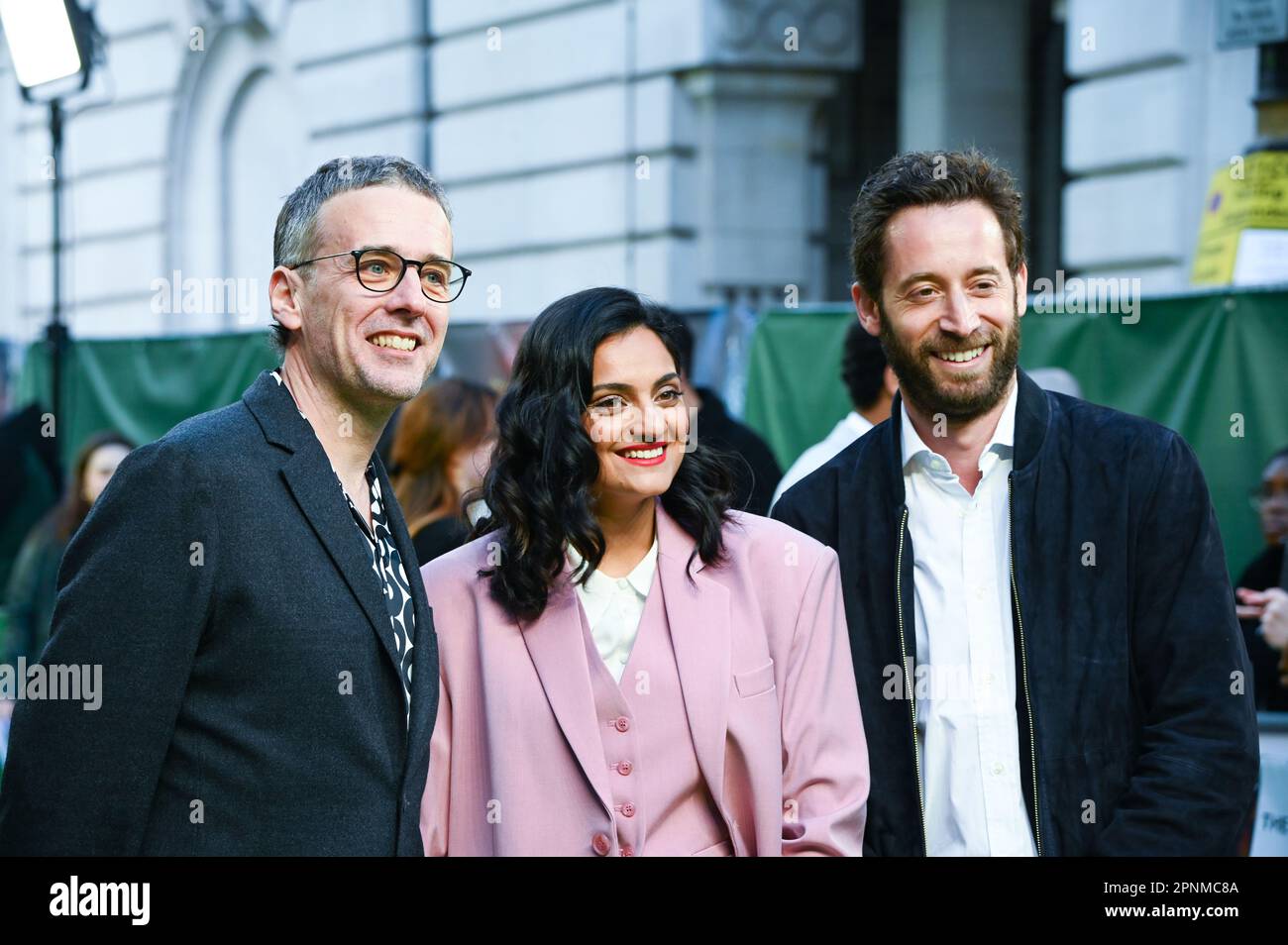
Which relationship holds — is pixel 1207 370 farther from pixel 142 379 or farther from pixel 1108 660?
pixel 142 379

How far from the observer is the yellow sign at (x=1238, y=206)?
283 inches

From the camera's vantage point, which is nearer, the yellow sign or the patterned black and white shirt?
the patterned black and white shirt

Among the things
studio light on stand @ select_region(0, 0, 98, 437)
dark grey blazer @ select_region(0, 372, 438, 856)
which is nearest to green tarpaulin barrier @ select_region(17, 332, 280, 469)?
studio light on stand @ select_region(0, 0, 98, 437)

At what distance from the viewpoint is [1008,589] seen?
11.5 ft

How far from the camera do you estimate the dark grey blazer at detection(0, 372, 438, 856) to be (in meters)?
2.76

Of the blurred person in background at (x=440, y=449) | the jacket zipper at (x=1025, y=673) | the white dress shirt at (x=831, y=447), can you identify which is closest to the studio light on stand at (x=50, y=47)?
the blurred person in background at (x=440, y=449)

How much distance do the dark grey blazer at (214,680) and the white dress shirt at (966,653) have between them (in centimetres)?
114

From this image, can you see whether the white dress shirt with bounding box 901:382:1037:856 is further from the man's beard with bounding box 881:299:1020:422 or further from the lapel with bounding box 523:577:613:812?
the lapel with bounding box 523:577:613:812

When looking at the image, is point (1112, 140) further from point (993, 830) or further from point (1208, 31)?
point (993, 830)

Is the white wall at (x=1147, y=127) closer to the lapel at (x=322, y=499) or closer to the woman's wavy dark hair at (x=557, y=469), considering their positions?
the woman's wavy dark hair at (x=557, y=469)

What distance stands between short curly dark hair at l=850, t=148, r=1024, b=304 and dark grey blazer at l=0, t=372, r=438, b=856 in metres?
1.37

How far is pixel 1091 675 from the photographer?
132 inches

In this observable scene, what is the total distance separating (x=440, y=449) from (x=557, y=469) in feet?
9.35
